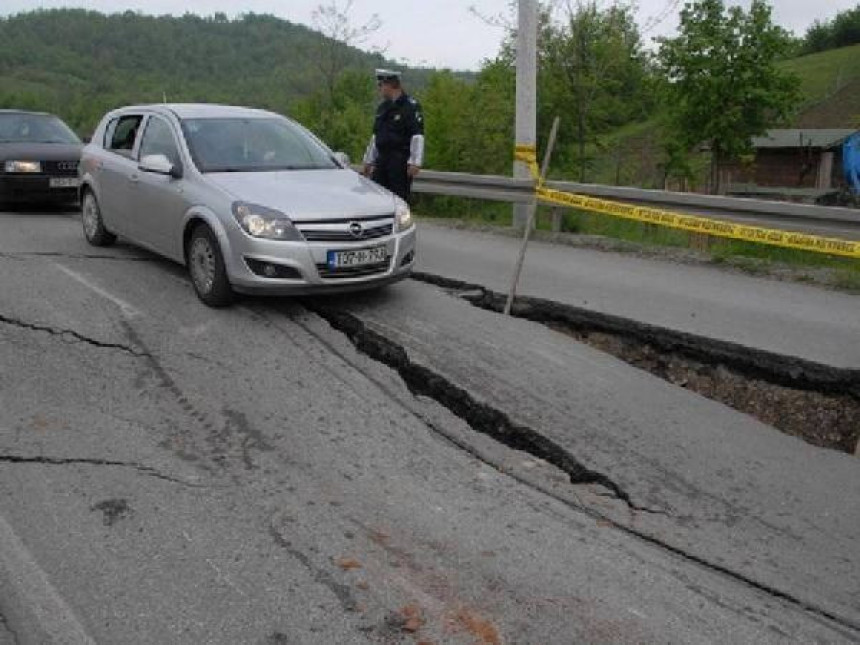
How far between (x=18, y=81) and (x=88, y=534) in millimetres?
95493

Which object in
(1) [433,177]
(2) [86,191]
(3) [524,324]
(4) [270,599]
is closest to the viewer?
(4) [270,599]

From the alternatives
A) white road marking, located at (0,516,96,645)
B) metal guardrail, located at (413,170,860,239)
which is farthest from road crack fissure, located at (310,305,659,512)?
metal guardrail, located at (413,170,860,239)

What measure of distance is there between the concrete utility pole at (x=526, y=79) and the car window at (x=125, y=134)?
202 inches

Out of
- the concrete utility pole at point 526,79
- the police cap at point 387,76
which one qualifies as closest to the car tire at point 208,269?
the police cap at point 387,76

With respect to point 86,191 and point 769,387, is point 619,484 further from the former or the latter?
point 86,191

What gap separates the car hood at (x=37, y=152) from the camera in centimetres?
1198

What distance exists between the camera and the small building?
39.0 m

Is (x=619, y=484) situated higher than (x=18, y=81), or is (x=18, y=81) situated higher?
(x=18, y=81)

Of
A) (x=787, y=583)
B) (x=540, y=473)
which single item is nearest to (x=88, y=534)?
(x=540, y=473)

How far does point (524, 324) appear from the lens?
693cm

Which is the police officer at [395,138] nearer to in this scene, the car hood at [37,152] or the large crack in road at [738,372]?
the large crack in road at [738,372]

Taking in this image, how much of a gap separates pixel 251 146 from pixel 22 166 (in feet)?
19.4

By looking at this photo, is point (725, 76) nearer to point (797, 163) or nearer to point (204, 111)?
point (204, 111)

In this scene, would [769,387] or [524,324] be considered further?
[524,324]
